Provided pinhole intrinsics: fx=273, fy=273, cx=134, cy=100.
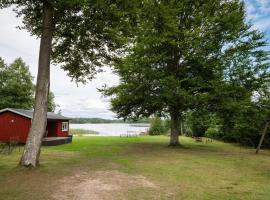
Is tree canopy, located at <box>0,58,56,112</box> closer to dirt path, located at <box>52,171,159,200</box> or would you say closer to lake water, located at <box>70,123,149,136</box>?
lake water, located at <box>70,123,149,136</box>

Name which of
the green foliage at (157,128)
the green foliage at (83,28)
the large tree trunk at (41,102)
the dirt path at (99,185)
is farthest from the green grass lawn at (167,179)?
the green foliage at (157,128)

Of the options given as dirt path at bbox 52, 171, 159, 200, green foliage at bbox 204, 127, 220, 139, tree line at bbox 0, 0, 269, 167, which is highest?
tree line at bbox 0, 0, 269, 167

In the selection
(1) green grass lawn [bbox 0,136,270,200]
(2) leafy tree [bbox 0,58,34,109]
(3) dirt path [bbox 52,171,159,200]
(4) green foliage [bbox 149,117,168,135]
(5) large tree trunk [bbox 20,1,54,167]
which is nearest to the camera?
(3) dirt path [bbox 52,171,159,200]

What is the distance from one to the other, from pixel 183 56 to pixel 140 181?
14.7 metres

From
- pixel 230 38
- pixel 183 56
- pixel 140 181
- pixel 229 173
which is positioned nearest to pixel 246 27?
pixel 230 38

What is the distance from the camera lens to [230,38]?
71.4 feet

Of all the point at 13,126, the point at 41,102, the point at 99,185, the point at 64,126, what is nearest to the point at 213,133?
the point at 64,126

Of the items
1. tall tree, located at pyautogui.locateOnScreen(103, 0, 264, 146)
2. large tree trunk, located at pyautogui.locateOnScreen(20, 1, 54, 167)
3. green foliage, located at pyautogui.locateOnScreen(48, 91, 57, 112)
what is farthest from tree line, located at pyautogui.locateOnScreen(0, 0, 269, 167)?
green foliage, located at pyautogui.locateOnScreen(48, 91, 57, 112)

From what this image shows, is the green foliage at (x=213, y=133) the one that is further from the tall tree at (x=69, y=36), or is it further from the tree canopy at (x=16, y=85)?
the tree canopy at (x=16, y=85)

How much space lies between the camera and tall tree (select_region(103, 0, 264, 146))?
20.8 m

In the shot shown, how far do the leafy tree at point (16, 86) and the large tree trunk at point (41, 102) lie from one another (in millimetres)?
40159

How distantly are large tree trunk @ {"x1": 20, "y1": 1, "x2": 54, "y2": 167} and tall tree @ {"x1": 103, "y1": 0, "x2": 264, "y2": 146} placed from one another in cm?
731

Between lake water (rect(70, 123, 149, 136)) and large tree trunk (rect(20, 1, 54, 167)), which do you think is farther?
lake water (rect(70, 123, 149, 136))

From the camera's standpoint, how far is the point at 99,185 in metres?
9.70
